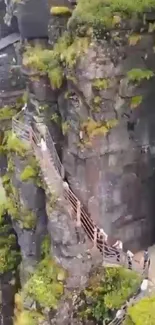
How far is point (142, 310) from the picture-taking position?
44.9 feet

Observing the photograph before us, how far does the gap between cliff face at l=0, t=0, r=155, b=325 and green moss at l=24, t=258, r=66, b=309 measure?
8cm

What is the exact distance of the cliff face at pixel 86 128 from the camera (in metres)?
15.5

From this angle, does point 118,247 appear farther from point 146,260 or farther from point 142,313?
point 142,313

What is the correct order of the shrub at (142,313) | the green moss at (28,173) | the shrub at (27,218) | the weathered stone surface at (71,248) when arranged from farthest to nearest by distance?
the shrub at (27,218) → the green moss at (28,173) → the weathered stone surface at (71,248) → the shrub at (142,313)

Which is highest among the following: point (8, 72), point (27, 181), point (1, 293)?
point (8, 72)

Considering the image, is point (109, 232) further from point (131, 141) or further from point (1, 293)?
point (1, 293)

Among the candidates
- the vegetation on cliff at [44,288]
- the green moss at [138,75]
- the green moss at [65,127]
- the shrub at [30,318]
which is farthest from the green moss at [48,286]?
the green moss at [138,75]

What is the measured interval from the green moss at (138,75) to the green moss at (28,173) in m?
4.29

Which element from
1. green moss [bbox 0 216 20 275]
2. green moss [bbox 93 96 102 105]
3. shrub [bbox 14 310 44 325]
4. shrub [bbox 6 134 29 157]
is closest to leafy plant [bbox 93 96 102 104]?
green moss [bbox 93 96 102 105]

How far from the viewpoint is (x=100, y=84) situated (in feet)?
50.8

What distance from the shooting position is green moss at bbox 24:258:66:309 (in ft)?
55.3

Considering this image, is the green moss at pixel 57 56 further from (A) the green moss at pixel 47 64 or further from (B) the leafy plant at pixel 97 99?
(B) the leafy plant at pixel 97 99

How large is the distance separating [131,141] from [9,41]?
26.2 ft

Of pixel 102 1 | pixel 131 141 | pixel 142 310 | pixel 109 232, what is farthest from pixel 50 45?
pixel 142 310
